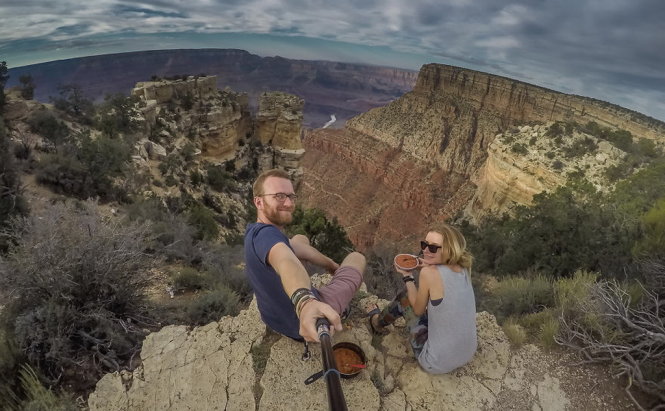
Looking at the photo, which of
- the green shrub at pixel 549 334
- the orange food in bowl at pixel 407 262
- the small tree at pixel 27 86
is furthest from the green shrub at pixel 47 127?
the green shrub at pixel 549 334

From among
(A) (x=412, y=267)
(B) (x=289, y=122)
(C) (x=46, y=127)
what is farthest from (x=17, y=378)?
(B) (x=289, y=122)

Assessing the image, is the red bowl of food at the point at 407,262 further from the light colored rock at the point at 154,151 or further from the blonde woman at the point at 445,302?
the light colored rock at the point at 154,151

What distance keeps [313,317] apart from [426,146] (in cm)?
4362

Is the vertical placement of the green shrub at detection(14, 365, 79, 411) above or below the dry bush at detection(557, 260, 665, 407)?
below

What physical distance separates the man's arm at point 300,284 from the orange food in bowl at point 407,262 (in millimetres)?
1216

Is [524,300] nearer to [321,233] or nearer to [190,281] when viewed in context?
[190,281]

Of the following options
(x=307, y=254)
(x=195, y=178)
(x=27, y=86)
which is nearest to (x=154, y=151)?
(x=195, y=178)

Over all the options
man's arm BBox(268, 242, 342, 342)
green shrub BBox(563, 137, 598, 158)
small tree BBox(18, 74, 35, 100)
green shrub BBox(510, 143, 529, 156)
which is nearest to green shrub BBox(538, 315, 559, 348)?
man's arm BBox(268, 242, 342, 342)

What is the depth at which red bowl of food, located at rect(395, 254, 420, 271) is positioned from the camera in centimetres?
323

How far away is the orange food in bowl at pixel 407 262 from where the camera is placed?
3.23 m

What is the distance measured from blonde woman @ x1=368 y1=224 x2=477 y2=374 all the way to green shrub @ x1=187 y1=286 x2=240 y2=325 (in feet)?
7.28

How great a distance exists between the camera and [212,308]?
167 inches

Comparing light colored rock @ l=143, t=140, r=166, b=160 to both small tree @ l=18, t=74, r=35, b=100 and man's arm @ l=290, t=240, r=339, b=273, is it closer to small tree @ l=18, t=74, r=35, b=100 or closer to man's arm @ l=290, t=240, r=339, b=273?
small tree @ l=18, t=74, r=35, b=100

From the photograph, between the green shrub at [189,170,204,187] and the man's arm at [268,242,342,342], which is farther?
the green shrub at [189,170,204,187]
